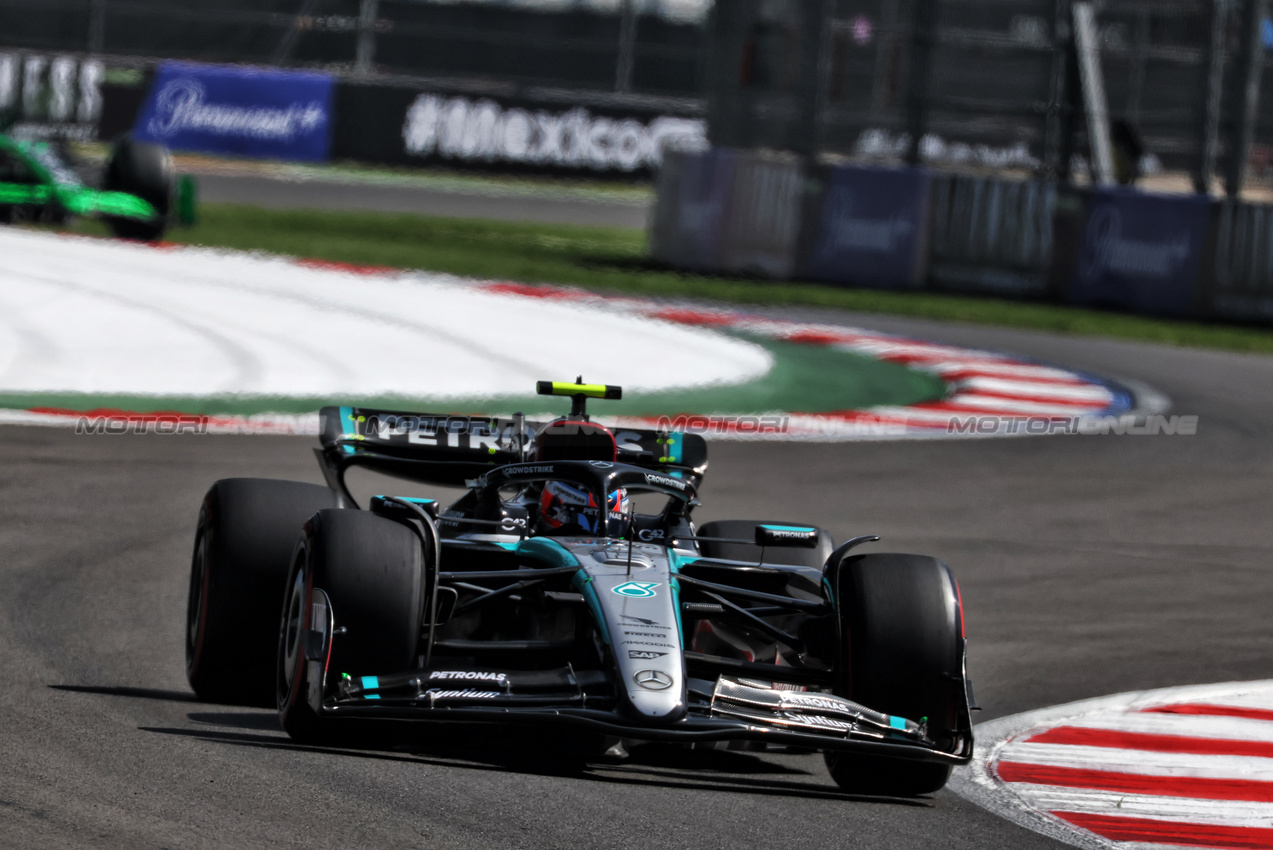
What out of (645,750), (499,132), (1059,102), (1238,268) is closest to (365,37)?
(499,132)

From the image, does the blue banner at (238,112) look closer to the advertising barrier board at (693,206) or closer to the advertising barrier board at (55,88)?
the advertising barrier board at (55,88)

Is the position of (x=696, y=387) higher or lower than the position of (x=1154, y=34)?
lower

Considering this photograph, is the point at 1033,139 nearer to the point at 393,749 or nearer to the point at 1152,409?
the point at 1152,409

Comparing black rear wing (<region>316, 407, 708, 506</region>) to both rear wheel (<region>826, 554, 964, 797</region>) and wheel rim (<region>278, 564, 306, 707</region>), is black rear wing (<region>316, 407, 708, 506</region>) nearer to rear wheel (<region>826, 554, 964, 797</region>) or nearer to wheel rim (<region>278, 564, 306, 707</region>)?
wheel rim (<region>278, 564, 306, 707</region>)

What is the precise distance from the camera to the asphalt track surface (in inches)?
208

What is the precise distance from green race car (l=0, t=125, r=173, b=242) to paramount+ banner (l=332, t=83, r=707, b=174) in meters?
10.0

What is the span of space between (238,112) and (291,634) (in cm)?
2550

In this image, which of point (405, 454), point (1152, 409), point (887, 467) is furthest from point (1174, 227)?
point (405, 454)

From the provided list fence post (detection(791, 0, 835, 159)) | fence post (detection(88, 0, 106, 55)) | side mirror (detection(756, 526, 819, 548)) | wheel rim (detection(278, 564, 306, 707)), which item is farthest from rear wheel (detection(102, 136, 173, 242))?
wheel rim (detection(278, 564, 306, 707))

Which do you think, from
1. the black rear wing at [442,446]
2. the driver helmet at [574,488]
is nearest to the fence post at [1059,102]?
the black rear wing at [442,446]

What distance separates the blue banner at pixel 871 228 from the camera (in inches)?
888

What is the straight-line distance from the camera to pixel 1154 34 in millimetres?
23828

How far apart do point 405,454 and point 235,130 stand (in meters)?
23.6

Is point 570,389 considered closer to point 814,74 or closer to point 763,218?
point 763,218
